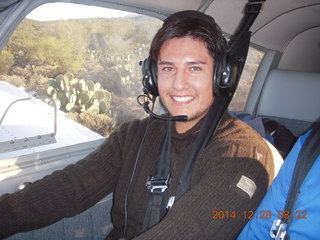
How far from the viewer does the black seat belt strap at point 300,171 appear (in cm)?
82

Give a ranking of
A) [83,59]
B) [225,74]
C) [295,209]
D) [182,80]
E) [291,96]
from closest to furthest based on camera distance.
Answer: [295,209]
[225,74]
[182,80]
[83,59]
[291,96]

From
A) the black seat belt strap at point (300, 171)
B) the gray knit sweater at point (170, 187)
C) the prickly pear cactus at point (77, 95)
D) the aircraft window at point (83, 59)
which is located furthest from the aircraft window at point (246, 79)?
the black seat belt strap at point (300, 171)

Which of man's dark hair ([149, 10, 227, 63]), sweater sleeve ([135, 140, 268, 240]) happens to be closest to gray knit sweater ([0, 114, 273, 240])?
sweater sleeve ([135, 140, 268, 240])

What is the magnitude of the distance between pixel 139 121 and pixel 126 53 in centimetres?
59

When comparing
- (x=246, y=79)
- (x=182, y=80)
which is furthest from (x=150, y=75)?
(x=246, y=79)

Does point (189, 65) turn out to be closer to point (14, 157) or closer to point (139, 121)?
point (139, 121)

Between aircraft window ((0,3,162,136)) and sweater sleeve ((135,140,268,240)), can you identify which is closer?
sweater sleeve ((135,140,268,240))

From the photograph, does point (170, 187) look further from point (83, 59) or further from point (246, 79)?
point (246, 79)

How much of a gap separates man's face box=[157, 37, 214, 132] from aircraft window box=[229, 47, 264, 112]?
1.57 metres

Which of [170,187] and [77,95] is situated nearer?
[170,187]

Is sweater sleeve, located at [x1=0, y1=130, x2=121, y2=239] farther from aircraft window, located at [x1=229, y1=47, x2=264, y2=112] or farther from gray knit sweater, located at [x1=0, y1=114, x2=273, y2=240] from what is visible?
aircraft window, located at [x1=229, y1=47, x2=264, y2=112]

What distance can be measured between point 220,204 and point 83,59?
1.19 meters

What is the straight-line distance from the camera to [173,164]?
132 cm

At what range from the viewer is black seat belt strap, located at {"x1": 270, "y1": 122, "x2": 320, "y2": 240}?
0.82 meters
